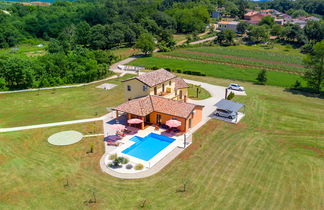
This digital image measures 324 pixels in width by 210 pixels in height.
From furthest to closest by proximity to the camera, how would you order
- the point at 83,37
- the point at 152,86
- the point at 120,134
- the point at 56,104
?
1. the point at 83,37
2. the point at 56,104
3. the point at 152,86
4. the point at 120,134

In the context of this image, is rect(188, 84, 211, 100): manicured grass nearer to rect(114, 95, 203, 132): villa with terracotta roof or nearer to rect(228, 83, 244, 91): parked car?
rect(228, 83, 244, 91): parked car

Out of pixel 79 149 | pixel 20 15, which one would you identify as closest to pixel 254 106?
pixel 79 149

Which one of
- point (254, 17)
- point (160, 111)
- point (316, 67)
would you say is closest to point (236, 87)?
point (316, 67)

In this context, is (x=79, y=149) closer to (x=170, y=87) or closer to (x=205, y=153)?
(x=205, y=153)

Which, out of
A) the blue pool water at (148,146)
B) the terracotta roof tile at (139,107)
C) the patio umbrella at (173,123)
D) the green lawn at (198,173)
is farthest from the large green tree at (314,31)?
the blue pool water at (148,146)

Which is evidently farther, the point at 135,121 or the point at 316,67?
the point at 316,67

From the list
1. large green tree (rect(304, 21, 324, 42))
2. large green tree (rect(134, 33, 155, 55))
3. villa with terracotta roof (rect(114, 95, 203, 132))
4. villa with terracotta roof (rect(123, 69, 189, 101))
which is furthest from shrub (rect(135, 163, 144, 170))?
large green tree (rect(304, 21, 324, 42))

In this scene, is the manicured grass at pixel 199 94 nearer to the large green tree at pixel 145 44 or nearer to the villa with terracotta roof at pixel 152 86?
the villa with terracotta roof at pixel 152 86

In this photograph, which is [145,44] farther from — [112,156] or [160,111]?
[112,156]
